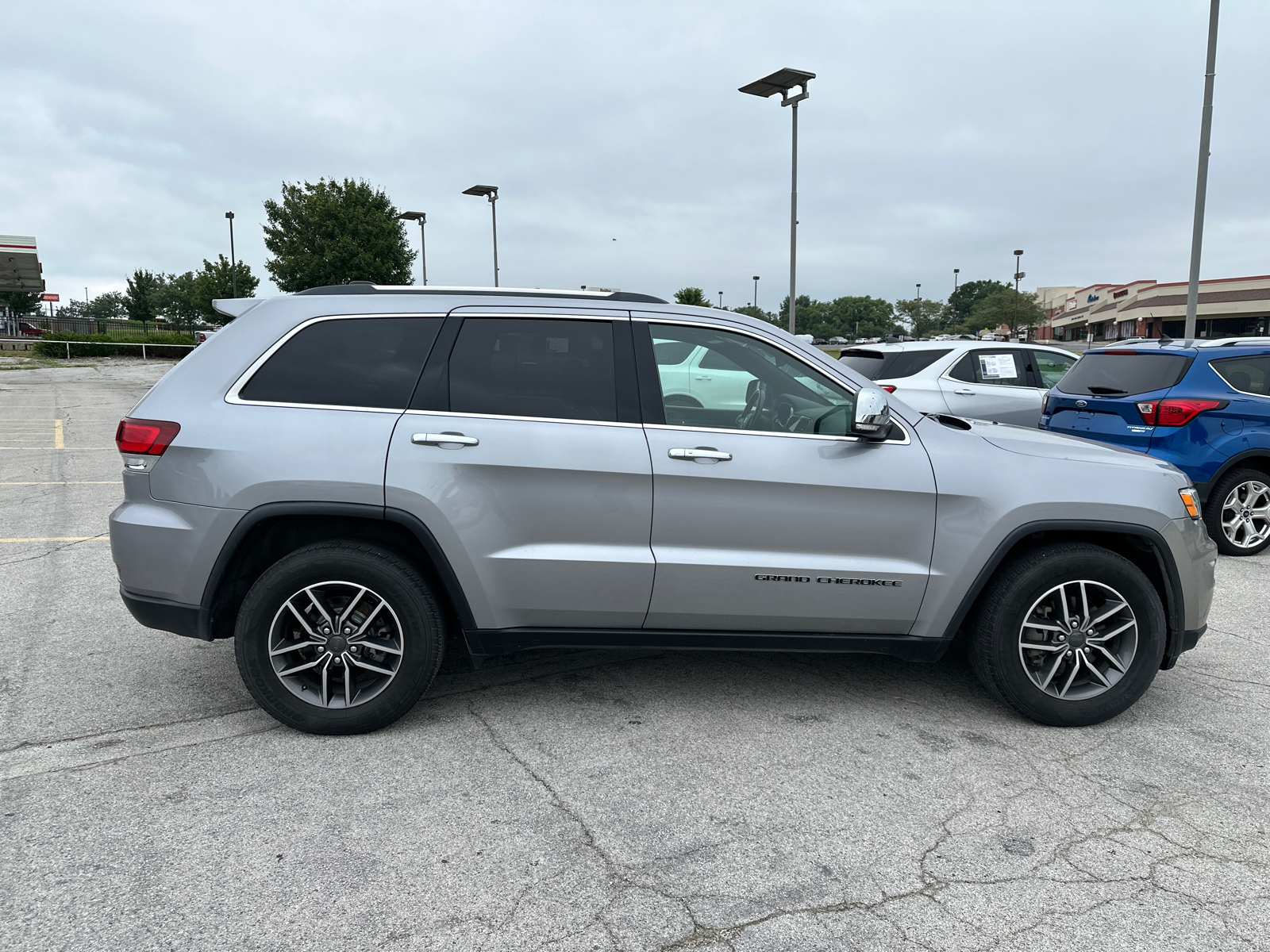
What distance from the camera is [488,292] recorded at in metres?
3.88

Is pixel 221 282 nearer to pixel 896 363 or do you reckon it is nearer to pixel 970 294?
pixel 896 363

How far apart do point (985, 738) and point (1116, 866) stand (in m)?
0.93

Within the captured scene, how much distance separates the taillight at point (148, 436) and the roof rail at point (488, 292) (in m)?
0.78

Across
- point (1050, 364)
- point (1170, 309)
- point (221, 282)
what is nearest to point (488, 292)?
point (1050, 364)

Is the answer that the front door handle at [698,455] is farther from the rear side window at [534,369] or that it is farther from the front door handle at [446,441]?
the front door handle at [446,441]

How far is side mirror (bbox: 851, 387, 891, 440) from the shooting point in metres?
3.53

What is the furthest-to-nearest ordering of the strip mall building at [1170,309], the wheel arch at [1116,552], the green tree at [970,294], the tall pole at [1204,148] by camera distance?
the green tree at [970,294], the strip mall building at [1170,309], the tall pole at [1204,148], the wheel arch at [1116,552]

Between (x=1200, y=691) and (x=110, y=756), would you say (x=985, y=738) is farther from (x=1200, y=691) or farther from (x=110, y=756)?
(x=110, y=756)

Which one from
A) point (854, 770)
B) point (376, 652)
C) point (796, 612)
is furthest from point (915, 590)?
point (376, 652)

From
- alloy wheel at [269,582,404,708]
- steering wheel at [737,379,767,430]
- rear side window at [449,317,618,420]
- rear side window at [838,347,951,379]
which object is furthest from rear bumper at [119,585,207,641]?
rear side window at [838,347,951,379]

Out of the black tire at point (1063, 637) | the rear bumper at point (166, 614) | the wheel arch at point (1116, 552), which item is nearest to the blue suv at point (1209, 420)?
the wheel arch at point (1116, 552)

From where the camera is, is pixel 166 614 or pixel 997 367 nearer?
pixel 166 614

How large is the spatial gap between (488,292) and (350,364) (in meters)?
0.67

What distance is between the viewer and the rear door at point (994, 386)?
10086 millimetres
